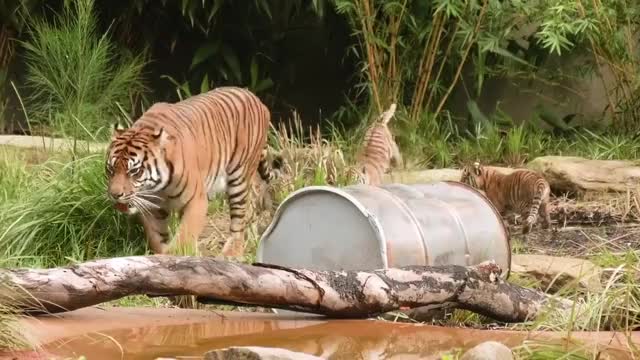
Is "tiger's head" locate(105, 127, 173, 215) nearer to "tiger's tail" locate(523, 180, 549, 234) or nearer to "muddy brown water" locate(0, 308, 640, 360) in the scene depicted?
"muddy brown water" locate(0, 308, 640, 360)

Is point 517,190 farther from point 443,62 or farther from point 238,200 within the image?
point 443,62

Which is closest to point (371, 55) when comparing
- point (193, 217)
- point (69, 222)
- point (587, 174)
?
point (587, 174)

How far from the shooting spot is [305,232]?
5984 millimetres

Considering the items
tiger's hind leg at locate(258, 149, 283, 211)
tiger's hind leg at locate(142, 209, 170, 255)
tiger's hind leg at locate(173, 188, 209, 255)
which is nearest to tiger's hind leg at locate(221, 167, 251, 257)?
tiger's hind leg at locate(258, 149, 283, 211)

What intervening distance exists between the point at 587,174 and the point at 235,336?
15.7 ft

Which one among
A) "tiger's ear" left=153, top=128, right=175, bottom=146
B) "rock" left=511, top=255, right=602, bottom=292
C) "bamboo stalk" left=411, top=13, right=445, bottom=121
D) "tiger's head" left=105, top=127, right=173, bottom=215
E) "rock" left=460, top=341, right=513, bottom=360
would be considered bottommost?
"rock" left=511, top=255, right=602, bottom=292

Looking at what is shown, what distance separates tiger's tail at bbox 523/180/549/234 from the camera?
812 cm

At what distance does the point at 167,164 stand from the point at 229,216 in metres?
1.50

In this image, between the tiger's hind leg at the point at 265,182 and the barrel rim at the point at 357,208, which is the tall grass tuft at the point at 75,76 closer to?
the tiger's hind leg at the point at 265,182

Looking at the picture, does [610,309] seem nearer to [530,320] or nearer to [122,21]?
[530,320]

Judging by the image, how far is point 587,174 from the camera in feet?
29.3

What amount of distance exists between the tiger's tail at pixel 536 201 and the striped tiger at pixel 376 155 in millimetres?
1050

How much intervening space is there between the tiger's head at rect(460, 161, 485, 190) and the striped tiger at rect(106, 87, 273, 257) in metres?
1.58

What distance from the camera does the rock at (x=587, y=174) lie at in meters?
8.80
